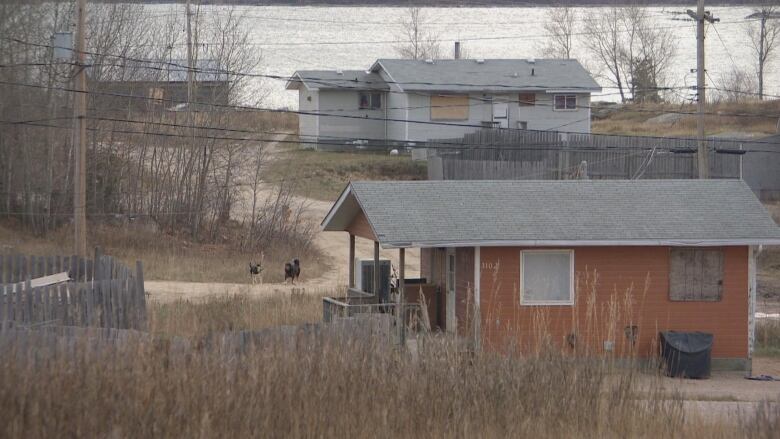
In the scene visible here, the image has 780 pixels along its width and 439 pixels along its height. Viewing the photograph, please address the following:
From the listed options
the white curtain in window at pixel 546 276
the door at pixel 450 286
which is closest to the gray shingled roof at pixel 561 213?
the white curtain in window at pixel 546 276

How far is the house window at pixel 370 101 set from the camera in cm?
5456

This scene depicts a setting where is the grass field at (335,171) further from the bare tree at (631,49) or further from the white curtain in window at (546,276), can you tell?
the bare tree at (631,49)

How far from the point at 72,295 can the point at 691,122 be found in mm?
51591

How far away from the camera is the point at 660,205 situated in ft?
73.8

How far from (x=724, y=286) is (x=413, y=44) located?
60413mm

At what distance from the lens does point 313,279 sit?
3512 cm

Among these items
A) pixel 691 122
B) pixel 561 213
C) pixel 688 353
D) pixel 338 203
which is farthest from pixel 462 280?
pixel 691 122

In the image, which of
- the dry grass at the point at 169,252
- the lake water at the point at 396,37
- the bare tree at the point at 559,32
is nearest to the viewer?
the dry grass at the point at 169,252

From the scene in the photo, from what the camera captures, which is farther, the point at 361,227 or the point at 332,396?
the point at 361,227

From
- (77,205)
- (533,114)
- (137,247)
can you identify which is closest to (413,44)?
(533,114)

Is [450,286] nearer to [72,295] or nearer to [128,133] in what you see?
[72,295]

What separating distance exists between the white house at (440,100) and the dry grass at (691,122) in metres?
6.20

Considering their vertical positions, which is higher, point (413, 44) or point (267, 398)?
point (413, 44)

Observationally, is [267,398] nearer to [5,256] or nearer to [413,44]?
[5,256]
